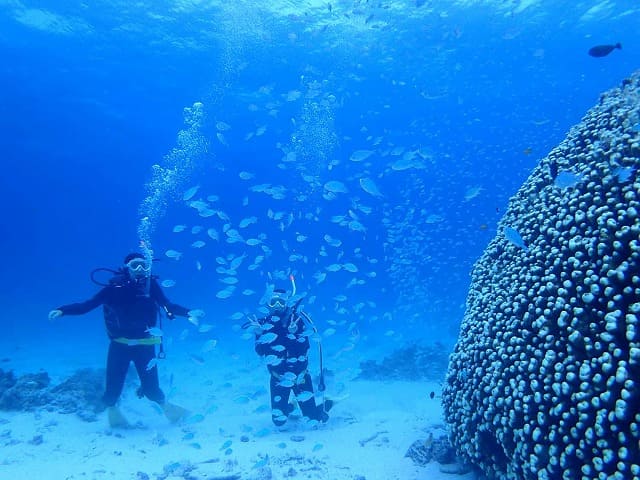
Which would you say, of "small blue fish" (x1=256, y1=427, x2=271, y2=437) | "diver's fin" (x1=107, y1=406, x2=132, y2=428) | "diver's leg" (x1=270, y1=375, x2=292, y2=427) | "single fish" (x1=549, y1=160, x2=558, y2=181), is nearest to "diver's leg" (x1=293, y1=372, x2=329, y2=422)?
"diver's leg" (x1=270, y1=375, x2=292, y2=427)

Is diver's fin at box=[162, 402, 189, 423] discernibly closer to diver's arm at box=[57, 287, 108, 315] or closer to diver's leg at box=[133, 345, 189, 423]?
diver's leg at box=[133, 345, 189, 423]

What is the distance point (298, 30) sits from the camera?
27406 millimetres

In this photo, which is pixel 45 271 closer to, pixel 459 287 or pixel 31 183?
pixel 31 183

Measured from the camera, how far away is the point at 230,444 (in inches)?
320

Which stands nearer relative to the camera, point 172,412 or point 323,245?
point 172,412

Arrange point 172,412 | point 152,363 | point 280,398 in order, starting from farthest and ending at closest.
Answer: point 172,412 < point 280,398 < point 152,363

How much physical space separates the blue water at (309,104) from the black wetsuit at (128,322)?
16.2 ft

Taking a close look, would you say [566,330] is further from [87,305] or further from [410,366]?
[410,366]

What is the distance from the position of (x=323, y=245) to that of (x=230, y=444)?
2988 centimetres

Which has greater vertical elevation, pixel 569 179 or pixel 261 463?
pixel 569 179

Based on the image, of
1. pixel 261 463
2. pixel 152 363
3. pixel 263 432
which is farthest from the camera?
pixel 152 363

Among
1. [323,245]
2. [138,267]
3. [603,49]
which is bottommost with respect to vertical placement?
[138,267]

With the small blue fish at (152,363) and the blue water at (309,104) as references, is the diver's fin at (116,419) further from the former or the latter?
the blue water at (309,104)

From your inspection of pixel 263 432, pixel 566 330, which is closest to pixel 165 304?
pixel 263 432
